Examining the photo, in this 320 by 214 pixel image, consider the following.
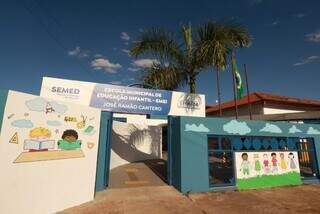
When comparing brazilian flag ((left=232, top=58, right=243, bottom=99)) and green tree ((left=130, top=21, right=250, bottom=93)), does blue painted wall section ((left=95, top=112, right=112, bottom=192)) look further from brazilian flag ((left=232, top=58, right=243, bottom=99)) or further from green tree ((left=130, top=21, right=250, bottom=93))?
brazilian flag ((left=232, top=58, right=243, bottom=99))

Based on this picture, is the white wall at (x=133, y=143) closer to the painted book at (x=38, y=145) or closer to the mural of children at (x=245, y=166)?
the mural of children at (x=245, y=166)

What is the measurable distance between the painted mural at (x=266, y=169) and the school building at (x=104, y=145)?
4cm

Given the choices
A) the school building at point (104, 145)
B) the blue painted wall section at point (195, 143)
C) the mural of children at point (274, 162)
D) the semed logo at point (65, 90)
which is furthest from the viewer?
the semed logo at point (65, 90)

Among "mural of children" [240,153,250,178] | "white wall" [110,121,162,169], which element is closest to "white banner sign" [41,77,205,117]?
"mural of children" [240,153,250,178]

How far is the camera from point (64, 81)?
9133 millimetres

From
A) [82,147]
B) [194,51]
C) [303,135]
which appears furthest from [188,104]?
[82,147]

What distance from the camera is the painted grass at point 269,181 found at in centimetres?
820

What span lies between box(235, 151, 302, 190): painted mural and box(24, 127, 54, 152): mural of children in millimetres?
6192

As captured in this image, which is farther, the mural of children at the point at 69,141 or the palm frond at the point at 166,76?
the palm frond at the point at 166,76

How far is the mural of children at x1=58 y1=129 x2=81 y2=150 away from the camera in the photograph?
5840mm

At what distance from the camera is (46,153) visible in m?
5.42

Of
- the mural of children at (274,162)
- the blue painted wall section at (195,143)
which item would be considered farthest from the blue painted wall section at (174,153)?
the mural of children at (274,162)

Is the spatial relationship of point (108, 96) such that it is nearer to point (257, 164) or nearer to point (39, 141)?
point (39, 141)

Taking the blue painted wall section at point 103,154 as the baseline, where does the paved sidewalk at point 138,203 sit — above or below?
below
